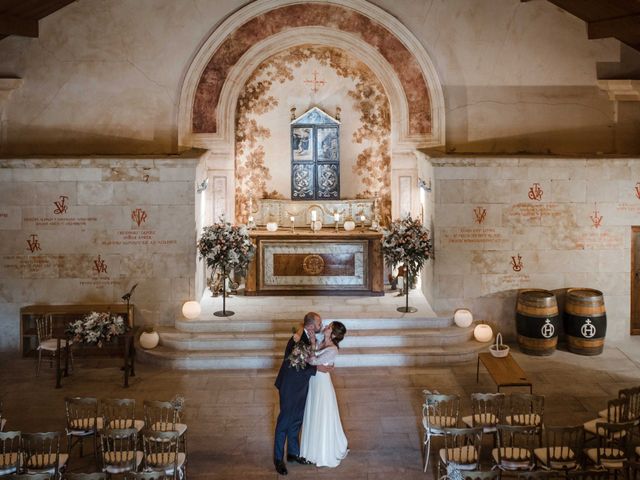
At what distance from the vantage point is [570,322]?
1289 centimetres

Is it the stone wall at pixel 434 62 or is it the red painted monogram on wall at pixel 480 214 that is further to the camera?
the stone wall at pixel 434 62

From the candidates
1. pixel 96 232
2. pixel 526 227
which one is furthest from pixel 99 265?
pixel 526 227

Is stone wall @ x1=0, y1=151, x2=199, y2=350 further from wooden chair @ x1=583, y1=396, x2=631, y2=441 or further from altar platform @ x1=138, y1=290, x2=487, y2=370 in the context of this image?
wooden chair @ x1=583, y1=396, x2=631, y2=441

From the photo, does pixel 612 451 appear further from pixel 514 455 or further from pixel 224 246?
pixel 224 246

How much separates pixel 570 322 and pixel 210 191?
6.86 meters

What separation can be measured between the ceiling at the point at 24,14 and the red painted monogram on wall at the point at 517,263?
28.5ft

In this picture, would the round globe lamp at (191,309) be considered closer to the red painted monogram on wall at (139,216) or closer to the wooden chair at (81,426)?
the red painted monogram on wall at (139,216)

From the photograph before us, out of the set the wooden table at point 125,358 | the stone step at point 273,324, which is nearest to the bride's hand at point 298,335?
the wooden table at point 125,358

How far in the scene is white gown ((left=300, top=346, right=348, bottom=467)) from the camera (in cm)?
866

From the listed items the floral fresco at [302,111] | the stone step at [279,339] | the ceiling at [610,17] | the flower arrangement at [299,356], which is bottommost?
the stone step at [279,339]

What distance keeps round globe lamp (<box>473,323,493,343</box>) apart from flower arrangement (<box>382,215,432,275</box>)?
1.41 metres

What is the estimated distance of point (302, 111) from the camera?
49.6ft

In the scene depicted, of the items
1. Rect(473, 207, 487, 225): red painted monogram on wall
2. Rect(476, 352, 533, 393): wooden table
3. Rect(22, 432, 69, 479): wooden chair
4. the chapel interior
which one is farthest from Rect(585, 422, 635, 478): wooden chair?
Rect(22, 432, 69, 479): wooden chair

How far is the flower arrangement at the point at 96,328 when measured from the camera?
11633 millimetres
